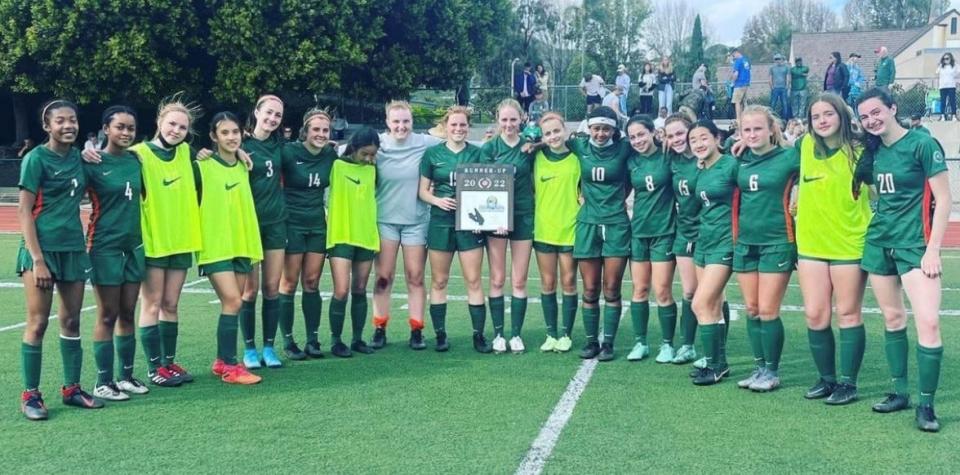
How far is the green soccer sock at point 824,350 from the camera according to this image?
588 cm

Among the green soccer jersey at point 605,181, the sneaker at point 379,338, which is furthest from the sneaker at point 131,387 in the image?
the green soccer jersey at point 605,181

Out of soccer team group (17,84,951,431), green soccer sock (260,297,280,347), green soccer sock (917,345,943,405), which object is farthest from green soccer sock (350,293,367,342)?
green soccer sock (917,345,943,405)

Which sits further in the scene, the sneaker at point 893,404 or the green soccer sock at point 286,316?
the green soccer sock at point 286,316

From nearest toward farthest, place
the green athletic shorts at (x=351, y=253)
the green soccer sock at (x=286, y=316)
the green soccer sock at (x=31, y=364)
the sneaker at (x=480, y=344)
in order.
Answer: the green soccer sock at (x=31, y=364), the green athletic shorts at (x=351, y=253), the green soccer sock at (x=286, y=316), the sneaker at (x=480, y=344)

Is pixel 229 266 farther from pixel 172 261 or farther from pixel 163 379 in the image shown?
pixel 163 379

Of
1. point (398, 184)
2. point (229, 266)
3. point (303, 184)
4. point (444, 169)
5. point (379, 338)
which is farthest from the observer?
point (379, 338)

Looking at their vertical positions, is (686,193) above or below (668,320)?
above

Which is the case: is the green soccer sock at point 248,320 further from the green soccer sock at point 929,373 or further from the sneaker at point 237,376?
the green soccer sock at point 929,373

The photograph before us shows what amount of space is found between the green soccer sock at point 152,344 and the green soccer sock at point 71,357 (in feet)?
1.71

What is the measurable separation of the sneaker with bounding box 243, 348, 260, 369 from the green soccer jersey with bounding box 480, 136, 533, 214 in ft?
7.33

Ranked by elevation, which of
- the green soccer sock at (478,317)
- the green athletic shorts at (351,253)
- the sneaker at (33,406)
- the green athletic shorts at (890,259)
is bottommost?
the sneaker at (33,406)

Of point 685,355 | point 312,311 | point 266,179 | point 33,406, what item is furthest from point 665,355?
point 33,406

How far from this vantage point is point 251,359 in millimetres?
6980

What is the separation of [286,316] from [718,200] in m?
3.40
